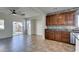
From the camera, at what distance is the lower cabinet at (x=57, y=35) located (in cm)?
577

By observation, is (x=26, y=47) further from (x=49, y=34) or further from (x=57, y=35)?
(x=49, y=34)

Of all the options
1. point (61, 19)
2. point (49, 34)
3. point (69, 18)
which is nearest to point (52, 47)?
point (69, 18)

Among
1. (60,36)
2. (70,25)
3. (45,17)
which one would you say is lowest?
(60,36)

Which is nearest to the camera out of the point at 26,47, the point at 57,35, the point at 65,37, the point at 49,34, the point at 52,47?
the point at 26,47

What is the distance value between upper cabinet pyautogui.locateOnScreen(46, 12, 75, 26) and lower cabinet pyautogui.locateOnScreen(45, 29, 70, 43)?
0.57m

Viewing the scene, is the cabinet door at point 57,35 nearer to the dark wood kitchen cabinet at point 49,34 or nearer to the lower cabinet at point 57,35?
the lower cabinet at point 57,35

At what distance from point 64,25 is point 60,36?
27.8 inches

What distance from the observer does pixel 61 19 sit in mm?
6281

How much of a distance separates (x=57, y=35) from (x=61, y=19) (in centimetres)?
104
